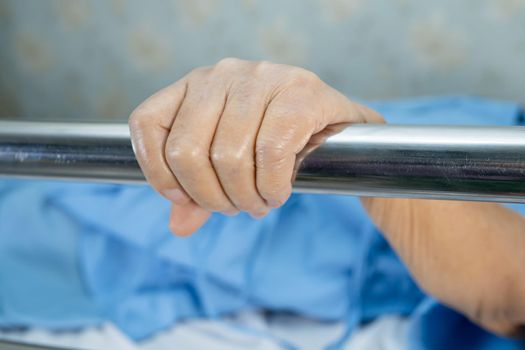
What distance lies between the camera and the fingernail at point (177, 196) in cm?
44

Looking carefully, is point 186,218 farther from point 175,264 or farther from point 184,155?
point 175,264

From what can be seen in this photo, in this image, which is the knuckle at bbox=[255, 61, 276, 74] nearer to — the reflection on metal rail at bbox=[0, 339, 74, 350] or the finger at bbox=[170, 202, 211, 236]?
the finger at bbox=[170, 202, 211, 236]

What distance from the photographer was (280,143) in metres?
0.39

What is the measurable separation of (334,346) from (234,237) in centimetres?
23

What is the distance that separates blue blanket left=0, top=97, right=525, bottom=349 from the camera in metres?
0.91

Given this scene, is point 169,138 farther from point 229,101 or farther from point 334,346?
point 334,346

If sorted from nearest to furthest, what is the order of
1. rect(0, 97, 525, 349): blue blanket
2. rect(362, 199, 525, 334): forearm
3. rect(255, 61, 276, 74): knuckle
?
rect(255, 61, 276, 74): knuckle, rect(362, 199, 525, 334): forearm, rect(0, 97, 525, 349): blue blanket

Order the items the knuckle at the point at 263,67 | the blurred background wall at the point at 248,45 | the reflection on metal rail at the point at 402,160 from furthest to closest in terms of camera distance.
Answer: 1. the blurred background wall at the point at 248,45
2. the knuckle at the point at 263,67
3. the reflection on metal rail at the point at 402,160

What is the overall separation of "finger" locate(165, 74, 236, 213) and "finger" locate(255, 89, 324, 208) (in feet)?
0.11

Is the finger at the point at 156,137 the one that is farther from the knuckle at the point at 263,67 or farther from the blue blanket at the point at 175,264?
the blue blanket at the point at 175,264

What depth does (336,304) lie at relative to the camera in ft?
2.94

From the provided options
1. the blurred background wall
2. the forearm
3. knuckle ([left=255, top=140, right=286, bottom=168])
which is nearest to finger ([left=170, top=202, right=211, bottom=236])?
knuckle ([left=255, top=140, right=286, bottom=168])

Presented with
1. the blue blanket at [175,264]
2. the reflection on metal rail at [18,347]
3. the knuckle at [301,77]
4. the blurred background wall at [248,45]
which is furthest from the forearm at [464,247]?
the blurred background wall at [248,45]

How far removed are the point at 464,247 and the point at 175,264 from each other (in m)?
0.47
